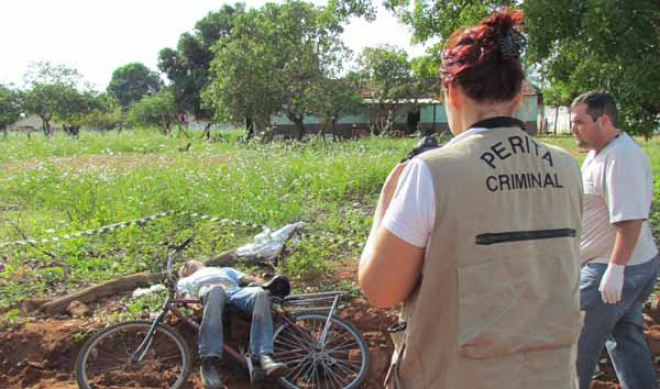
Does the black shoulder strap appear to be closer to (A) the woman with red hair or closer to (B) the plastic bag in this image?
(A) the woman with red hair

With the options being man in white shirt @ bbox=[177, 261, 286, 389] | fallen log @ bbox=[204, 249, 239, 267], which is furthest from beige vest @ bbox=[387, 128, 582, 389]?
fallen log @ bbox=[204, 249, 239, 267]

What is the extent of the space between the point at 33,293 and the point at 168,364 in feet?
6.05

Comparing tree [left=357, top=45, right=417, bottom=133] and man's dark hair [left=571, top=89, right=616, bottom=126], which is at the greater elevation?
tree [left=357, top=45, right=417, bottom=133]

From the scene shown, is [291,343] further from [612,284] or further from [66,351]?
[612,284]

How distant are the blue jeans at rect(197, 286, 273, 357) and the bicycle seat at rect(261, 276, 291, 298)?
8 centimetres

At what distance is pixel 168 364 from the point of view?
3.85 metres

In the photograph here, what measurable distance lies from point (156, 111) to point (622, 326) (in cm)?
4197

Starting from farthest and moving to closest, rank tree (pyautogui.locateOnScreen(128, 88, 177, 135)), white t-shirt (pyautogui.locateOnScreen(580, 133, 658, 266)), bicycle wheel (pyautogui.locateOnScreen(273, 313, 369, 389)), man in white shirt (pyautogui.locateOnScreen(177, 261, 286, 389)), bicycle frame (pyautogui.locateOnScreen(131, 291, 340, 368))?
tree (pyautogui.locateOnScreen(128, 88, 177, 135))
bicycle wheel (pyautogui.locateOnScreen(273, 313, 369, 389))
bicycle frame (pyautogui.locateOnScreen(131, 291, 340, 368))
man in white shirt (pyautogui.locateOnScreen(177, 261, 286, 389))
white t-shirt (pyautogui.locateOnScreen(580, 133, 658, 266))

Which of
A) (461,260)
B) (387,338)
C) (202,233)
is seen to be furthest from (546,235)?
(202,233)

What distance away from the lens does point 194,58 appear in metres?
38.3

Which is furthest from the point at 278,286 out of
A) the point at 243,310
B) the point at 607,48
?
the point at 607,48

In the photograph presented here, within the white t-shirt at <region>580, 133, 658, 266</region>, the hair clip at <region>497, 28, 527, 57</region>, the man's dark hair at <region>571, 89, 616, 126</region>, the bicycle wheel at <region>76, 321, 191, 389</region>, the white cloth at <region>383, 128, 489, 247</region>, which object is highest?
the hair clip at <region>497, 28, 527, 57</region>

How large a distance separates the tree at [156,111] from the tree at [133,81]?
32.9 metres

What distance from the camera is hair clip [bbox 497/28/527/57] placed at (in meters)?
1.41
